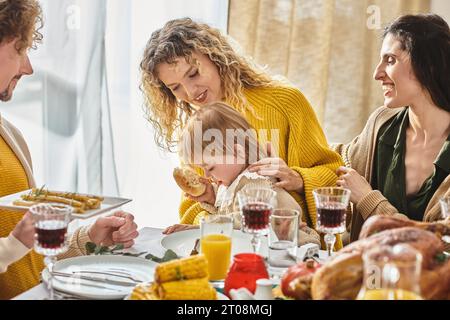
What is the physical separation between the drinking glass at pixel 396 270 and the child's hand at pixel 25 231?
0.95 meters

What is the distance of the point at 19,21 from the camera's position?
6.43ft

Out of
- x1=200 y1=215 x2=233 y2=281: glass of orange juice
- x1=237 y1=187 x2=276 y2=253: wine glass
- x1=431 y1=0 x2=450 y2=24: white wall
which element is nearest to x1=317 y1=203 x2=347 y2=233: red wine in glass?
x1=237 y1=187 x2=276 y2=253: wine glass

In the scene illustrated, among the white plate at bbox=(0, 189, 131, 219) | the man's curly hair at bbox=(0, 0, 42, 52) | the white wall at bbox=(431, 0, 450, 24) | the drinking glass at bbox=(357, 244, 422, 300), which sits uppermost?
the white wall at bbox=(431, 0, 450, 24)

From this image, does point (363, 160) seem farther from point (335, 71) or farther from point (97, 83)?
point (97, 83)

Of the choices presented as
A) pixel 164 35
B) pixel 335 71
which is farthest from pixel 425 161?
pixel 335 71

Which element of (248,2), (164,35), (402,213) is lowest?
(402,213)

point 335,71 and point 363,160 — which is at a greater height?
point 335,71

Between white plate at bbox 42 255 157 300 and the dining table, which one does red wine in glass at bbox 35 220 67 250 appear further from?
the dining table

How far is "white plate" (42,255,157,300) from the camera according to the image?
1382mm

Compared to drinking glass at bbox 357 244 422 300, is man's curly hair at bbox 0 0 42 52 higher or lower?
higher

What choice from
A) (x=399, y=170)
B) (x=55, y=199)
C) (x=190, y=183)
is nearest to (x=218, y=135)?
(x=190, y=183)

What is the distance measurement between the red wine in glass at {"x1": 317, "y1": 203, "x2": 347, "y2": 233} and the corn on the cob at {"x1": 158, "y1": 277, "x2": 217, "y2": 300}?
1.45 ft
